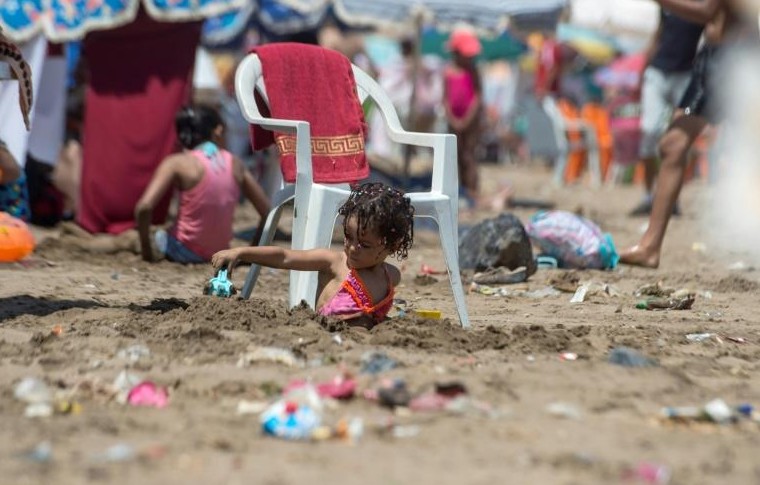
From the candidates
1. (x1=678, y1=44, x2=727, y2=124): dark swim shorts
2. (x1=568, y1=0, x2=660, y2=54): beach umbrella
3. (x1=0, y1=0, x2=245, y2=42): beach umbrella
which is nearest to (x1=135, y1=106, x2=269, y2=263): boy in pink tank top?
(x1=0, y1=0, x2=245, y2=42): beach umbrella

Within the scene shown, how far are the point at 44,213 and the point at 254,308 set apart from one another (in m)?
4.48

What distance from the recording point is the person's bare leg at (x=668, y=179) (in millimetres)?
6469

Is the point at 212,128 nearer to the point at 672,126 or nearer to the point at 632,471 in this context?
the point at 672,126

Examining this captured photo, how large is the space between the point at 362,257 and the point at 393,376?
0.96m

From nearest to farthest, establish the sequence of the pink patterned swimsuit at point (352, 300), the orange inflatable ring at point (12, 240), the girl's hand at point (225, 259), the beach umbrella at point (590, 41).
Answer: the girl's hand at point (225, 259)
the pink patterned swimsuit at point (352, 300)
the orange inflatable ring at point (12, 240)
the beach umbrella at point (590, 41)

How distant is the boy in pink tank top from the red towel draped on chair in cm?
137

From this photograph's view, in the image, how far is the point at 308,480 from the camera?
2498 millimetres

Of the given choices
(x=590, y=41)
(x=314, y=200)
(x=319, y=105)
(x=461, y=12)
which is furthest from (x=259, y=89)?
(x=590, y=41)

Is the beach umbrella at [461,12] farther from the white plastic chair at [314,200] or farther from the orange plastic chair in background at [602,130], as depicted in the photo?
the orange plastic chair in background at [602,130]

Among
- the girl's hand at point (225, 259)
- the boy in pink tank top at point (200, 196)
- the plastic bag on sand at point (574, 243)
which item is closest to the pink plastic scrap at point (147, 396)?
the girl's hand at point (225, 259)

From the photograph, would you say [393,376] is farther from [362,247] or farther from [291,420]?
[362,247]

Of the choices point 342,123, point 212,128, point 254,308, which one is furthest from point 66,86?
point 254,308

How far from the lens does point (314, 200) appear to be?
4453mm

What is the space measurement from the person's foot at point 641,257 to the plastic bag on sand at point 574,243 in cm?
5
